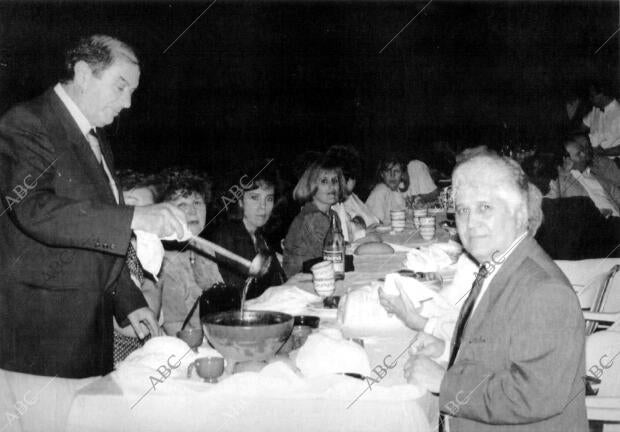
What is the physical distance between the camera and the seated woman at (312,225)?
3748mm

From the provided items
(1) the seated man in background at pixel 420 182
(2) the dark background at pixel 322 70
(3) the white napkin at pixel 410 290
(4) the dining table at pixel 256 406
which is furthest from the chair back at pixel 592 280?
(1) the seated man in background at pixel 420 182

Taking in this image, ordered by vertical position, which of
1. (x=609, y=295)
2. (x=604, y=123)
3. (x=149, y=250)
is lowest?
(x=609, y=295)

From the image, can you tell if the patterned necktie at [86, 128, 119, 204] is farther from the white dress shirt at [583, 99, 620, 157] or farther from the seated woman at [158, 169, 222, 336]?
the white dress shirt at [583, 99, 620, 157]

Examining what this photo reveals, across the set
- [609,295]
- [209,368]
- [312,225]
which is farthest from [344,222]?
[209,368]

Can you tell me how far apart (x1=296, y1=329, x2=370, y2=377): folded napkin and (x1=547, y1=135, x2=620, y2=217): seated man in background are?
2915 mm

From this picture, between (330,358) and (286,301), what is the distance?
3.05 feet

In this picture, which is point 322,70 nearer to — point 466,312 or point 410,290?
point 410,290

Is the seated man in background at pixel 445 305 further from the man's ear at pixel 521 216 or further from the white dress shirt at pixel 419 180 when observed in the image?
the white dress shirt at pixel 419 180

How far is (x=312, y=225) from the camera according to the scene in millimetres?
3756

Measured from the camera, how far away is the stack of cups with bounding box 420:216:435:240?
4.52m

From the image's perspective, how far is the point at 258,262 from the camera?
2.15 m

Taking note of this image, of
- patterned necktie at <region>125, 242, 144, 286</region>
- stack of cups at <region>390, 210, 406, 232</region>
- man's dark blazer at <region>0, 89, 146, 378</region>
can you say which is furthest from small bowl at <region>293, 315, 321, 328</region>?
stack of cups at <region>390, 210, 406, 232</region>

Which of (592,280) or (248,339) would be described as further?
(592,280)

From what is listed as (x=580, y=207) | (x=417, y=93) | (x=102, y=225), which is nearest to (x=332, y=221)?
(x=580, y=207)
